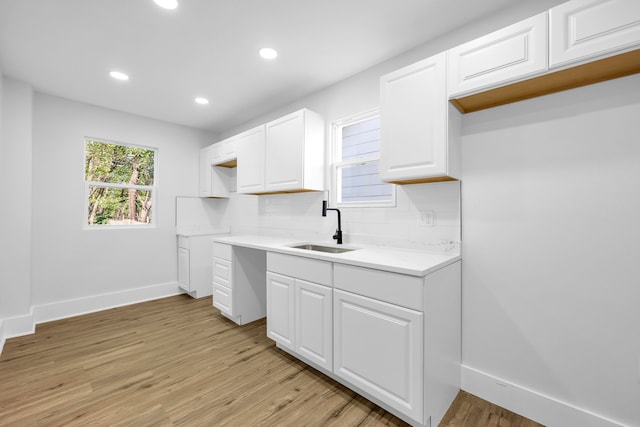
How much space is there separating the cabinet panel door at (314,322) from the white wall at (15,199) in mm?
3019

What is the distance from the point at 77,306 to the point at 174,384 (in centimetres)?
233

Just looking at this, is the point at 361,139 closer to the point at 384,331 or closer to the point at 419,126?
the point at 419,126

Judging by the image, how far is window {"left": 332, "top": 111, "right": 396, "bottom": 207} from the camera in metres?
2.55

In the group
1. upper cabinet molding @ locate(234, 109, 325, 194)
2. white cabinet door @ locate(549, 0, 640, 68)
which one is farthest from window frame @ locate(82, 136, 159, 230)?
white cabinet door @ locate(549, 0, 640, 68)

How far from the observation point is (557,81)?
152cm

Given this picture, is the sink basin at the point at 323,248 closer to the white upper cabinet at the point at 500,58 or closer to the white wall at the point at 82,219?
the white upper cabinet at the point at 500,58

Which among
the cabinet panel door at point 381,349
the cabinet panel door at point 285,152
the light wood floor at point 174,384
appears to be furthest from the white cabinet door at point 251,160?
the cabinet panel door at point 381,349

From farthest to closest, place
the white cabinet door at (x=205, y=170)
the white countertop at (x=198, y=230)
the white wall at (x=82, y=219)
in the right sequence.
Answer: the white cabinet door at (x=205, y=170)
the white countertop at (x=198, y=230)
the white wall at (x=82, y=219)

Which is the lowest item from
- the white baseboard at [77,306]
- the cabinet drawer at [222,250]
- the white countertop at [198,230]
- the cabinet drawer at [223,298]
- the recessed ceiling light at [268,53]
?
the white baseboard at [77,306]

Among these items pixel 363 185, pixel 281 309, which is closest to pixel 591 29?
pixel 363 185

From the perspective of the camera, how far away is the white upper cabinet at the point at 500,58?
146 cm

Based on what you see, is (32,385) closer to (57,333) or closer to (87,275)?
(57,333)

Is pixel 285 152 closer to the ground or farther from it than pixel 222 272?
farther from it

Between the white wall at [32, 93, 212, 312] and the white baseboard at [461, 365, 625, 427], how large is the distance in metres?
3.99
